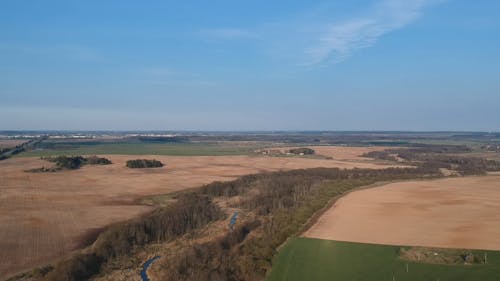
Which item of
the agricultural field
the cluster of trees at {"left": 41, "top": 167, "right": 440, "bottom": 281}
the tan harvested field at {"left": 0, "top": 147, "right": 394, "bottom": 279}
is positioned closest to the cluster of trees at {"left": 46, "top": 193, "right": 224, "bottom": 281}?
the cluster of trees at {"left": 41, "top": 167, "right": 440, "bottom": 281}

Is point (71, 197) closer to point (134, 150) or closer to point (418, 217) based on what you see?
point (418, 217)

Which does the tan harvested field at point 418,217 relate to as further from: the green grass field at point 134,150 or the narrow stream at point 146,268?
the green grass field at point 134,150

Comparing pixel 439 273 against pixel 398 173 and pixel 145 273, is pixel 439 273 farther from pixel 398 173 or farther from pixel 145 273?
pixel 398 173

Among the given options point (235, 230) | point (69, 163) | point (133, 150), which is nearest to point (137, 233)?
point (235, 230)

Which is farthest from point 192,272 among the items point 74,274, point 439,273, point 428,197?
point 428,197

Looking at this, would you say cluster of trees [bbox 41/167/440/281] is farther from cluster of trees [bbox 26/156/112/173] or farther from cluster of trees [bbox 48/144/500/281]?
→ cluster of trees [bbox 26/156/112/173]

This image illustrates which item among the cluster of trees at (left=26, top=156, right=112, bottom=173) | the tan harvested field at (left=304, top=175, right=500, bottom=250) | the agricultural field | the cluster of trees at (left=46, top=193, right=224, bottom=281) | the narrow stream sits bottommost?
the narrow stream

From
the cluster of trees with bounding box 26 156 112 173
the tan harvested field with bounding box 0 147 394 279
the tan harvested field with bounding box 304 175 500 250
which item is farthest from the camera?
the cluster of trees with bounding box 26 156 112 173
